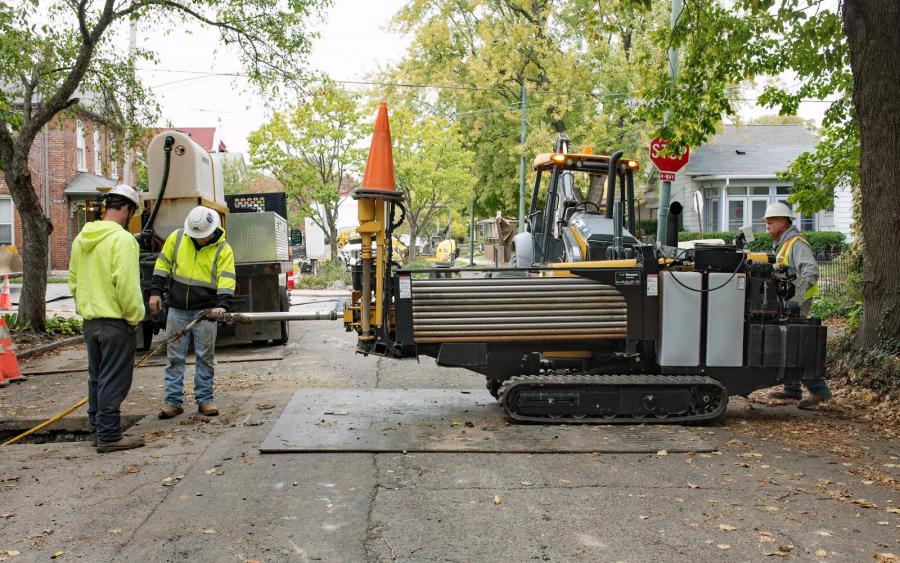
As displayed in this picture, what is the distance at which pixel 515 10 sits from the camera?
31.5 m

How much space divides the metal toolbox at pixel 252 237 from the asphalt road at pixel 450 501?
5.78 m

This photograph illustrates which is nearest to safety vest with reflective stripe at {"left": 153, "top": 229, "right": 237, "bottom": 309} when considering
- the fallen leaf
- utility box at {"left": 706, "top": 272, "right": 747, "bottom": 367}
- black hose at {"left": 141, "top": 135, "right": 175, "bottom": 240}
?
black hose at {"left": 141, "top": 135, "right": 175, "bottom": 240}

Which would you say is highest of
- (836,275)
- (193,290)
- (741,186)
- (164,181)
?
(741,186)

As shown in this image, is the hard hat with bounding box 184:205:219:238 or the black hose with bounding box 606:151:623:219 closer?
the hard hat with bounding box 184:205:219:238

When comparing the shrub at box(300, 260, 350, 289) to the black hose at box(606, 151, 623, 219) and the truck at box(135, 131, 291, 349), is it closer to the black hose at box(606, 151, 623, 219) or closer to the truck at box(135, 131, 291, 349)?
the truck at box(135, 131, 291, 349)

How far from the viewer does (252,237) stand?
1298 centimetres

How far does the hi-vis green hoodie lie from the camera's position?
21.7 ft

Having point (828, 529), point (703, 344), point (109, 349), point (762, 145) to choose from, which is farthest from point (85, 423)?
point (762, 145)

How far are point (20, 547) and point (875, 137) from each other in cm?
819

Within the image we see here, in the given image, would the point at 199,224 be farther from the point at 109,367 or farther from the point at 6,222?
the point at 6,222

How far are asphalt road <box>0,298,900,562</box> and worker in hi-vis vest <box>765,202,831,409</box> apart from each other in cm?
80

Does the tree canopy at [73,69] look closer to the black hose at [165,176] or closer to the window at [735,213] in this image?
the black hose at [165,176]

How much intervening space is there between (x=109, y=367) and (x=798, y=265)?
21.5 ft

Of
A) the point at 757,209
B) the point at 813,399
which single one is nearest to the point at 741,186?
the point at 757,209
